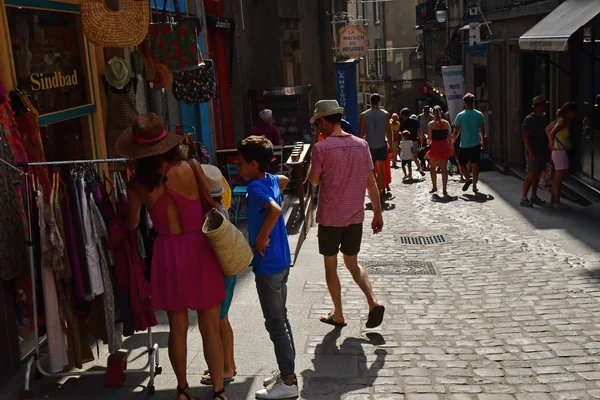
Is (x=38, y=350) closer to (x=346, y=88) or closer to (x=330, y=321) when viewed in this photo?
(x=330, y=321)

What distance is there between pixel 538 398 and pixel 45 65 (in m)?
4.89

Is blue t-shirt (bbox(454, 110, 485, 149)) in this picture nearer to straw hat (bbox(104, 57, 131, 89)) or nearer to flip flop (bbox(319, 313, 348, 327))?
straw hat (bbox(104, 57, 131, 89))

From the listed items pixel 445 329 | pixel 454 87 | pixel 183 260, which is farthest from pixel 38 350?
pixel 454 87

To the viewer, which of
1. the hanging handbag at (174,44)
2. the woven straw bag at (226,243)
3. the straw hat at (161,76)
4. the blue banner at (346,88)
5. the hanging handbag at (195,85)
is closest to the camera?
the woven straw bag at (226,243)

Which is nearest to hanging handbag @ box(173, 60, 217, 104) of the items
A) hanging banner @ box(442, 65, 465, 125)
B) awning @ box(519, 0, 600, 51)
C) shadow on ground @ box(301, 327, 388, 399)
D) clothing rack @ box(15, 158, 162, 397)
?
shadow on ground @ box(301, 327, 388, 399)

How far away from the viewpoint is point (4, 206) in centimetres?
590

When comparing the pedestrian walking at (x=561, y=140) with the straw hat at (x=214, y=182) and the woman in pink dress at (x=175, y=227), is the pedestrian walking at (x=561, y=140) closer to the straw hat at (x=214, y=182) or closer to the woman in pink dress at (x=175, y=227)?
the straw hat at (x=214, y=182)

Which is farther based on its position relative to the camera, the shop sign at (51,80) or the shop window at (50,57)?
the shop sign at (51,80)

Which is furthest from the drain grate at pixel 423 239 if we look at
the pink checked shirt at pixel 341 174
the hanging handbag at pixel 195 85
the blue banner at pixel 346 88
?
the blue banner at pixel 346 88

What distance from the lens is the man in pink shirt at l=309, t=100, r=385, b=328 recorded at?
6988 millimetres

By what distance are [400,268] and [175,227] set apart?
4965 millimetres

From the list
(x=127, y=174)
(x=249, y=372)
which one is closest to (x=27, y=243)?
(x=127, y=174)

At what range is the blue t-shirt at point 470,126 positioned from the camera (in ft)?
50.5

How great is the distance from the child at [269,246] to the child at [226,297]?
0.58 feet
